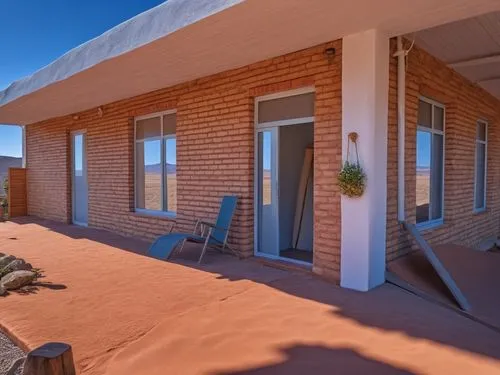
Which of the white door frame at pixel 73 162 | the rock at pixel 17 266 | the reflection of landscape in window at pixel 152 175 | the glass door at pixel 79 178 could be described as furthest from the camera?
the glass door at pixel 79 178

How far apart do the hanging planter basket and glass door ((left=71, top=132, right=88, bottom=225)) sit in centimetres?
741

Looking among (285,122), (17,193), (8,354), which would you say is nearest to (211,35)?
(285,122)

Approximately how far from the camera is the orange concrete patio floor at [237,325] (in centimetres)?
262

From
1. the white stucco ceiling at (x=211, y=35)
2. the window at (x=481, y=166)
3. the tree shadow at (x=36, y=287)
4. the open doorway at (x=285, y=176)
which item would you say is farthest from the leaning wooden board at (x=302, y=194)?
the tree shadow at (x=36, y=287)

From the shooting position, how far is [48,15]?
9.05 metres

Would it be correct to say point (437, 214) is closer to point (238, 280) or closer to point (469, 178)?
point (469, 178)

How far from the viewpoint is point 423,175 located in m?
5.65

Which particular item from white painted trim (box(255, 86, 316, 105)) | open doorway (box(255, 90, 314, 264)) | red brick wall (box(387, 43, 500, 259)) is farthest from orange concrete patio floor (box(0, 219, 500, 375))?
white painted trim (box(255, 86, 316, 105))

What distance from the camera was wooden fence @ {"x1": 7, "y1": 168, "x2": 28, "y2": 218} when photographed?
39.2 feet

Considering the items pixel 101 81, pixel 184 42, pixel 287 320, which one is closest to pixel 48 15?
pixel 101 81

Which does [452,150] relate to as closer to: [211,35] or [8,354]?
[211,35]

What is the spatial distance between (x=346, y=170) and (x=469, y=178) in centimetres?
408

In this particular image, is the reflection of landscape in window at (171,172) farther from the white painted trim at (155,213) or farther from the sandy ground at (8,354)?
the sandy ground at (8,354)

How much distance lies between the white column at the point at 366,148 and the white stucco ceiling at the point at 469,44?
39.3 inches
